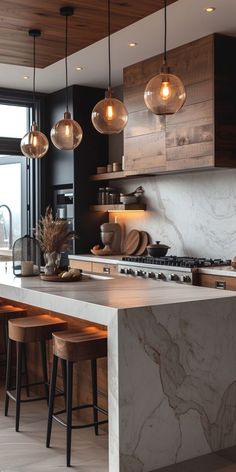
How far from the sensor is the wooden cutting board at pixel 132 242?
672 centimetres

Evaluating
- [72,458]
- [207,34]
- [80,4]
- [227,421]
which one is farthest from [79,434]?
[207,34]

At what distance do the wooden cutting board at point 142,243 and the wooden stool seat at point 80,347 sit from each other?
343cm

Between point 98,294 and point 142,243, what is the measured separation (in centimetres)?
342

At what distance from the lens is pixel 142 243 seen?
6.70m

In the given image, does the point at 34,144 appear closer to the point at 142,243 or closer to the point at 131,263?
the point at 131,263

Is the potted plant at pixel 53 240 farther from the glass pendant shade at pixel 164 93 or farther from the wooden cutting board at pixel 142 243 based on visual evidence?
the wooden cutting board at pixel 142 243

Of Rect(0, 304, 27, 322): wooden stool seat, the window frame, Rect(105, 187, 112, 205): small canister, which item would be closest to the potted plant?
Rect(0, 304, 27, 322): wooden stool seat

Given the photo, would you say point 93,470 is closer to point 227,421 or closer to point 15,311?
point 227,421

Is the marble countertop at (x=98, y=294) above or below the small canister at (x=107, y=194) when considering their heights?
below

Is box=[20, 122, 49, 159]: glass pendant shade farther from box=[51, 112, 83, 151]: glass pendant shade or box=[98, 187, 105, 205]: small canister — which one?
box=[98, 187, 105, 205]: small canister

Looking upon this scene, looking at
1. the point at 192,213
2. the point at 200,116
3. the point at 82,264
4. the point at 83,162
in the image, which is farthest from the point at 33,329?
the point at 83,162

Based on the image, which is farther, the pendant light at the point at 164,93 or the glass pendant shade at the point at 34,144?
the glass pendant shade at the point at 34,144

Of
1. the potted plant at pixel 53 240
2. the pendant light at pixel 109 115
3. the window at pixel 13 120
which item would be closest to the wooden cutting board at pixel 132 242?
the window at pixel 13 120

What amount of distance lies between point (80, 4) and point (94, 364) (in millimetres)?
2187
